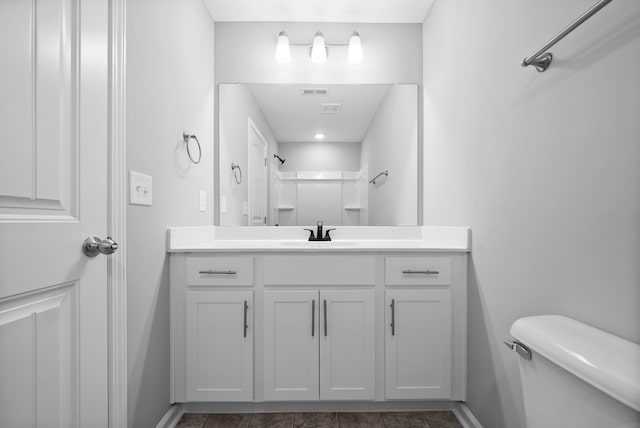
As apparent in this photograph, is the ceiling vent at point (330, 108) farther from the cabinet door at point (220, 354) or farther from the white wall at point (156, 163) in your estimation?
the cabinet door at point (220, 354)

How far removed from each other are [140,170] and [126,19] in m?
0.54

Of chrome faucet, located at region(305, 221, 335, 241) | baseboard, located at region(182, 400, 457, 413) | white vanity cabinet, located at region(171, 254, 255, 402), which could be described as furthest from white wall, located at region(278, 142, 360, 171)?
baseboard, located at region(182, 400, 457, 413)

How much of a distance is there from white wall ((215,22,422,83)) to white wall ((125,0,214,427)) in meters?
0.29

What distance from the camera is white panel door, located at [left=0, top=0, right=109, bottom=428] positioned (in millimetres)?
681

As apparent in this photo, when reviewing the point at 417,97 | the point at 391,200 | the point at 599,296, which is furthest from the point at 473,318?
the point at 417,97

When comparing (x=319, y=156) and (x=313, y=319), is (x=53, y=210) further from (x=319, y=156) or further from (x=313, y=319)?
(x=319, y=156)

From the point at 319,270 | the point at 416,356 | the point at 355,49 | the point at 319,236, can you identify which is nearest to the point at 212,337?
the point at 319,270

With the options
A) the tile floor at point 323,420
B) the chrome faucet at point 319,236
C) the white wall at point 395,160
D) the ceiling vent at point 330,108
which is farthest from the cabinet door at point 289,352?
the ceiling vent at point 330,108

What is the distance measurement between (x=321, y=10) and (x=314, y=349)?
196cm

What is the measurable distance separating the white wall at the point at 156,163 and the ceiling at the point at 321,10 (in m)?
0.22

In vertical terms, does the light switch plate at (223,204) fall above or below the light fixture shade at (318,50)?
below

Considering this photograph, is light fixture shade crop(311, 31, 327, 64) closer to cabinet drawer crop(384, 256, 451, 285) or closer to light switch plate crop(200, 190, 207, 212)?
light switch plate crop(200, 190, 207, 212)

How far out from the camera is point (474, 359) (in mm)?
1414

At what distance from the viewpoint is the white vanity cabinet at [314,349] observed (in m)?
1.47
